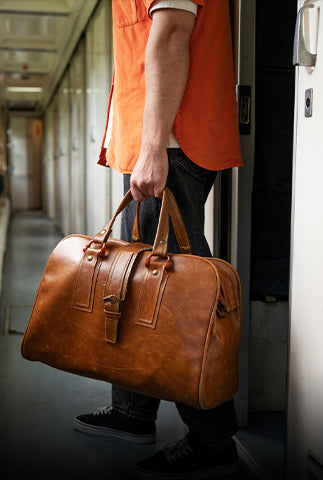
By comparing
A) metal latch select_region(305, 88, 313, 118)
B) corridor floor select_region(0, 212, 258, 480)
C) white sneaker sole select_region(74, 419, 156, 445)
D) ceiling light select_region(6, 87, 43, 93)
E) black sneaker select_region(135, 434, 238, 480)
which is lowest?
corridor floor select_region(0, 212, 258, 480)

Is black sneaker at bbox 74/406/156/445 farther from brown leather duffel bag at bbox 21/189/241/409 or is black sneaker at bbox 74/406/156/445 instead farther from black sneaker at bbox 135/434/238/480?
brown leather duffel bag at bbox 21/189/241/409

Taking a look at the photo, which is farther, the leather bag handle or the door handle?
the leather bag handle

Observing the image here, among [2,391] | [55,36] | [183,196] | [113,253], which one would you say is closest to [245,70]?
[183,196]

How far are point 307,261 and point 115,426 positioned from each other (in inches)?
40.1

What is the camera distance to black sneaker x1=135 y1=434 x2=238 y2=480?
1.77m

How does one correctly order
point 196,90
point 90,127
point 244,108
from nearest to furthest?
1. point 196,90
2. point 244,108
3. point 90,127

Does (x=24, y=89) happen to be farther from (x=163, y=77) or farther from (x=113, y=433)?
(x=163, y=77)

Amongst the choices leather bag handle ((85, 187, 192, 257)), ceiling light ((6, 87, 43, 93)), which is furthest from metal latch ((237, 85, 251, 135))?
ceiling light ((6, 87, 43, 93))

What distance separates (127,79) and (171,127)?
267mm

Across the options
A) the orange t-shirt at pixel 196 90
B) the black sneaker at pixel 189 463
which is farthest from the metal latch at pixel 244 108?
the black sneaker at pixel 189 463

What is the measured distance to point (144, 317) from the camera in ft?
5.19

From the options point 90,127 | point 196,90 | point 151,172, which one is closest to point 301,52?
point 196,90

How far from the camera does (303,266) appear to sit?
1.51 m

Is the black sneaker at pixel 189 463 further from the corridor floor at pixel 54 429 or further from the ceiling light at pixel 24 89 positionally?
the ceiling light at pixel 24 89
